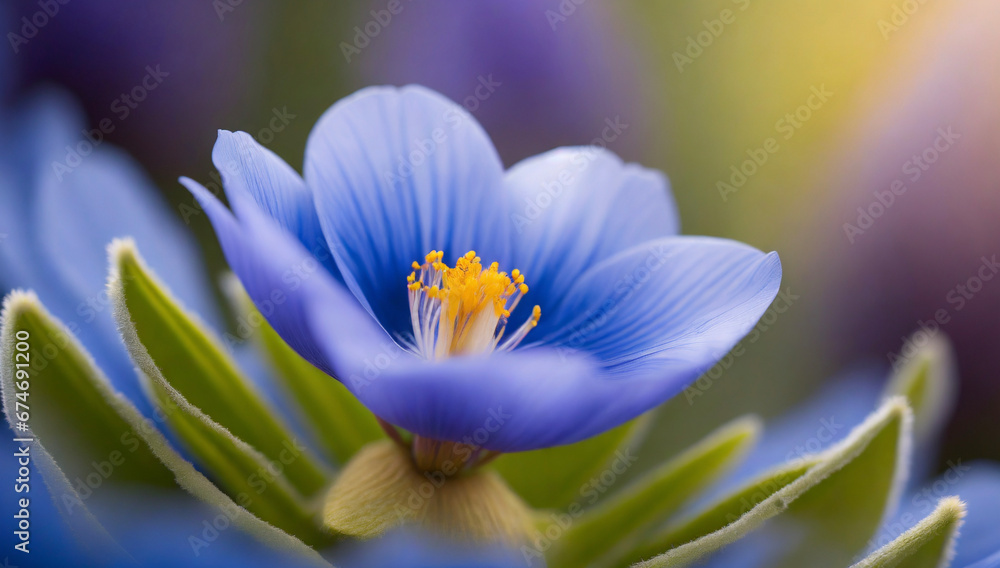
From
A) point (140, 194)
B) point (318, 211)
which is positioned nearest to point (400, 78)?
point (140, 194)

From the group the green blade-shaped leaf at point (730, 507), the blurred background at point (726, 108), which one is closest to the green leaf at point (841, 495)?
the green blade-shaped leaf at point (730, 507)

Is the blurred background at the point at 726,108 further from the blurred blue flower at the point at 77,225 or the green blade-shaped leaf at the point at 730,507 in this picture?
the green blade-shaped leaf at the point at 730,507

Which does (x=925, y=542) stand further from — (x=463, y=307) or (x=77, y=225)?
(x=77, y=225)

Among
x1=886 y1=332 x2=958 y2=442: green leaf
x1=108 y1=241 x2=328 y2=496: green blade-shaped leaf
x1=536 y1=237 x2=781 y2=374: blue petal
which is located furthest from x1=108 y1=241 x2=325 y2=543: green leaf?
x1=886 y1=332 x2=958 y2=442: green leaf

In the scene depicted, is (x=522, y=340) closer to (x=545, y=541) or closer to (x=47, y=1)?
(x=545, y=541)

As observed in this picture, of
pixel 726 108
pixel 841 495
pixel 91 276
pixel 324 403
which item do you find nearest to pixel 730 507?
pixel 841 495

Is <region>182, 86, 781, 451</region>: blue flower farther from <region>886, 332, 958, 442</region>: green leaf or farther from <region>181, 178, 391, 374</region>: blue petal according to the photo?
<region>886, 332, 958, 442</region>: green leaf
